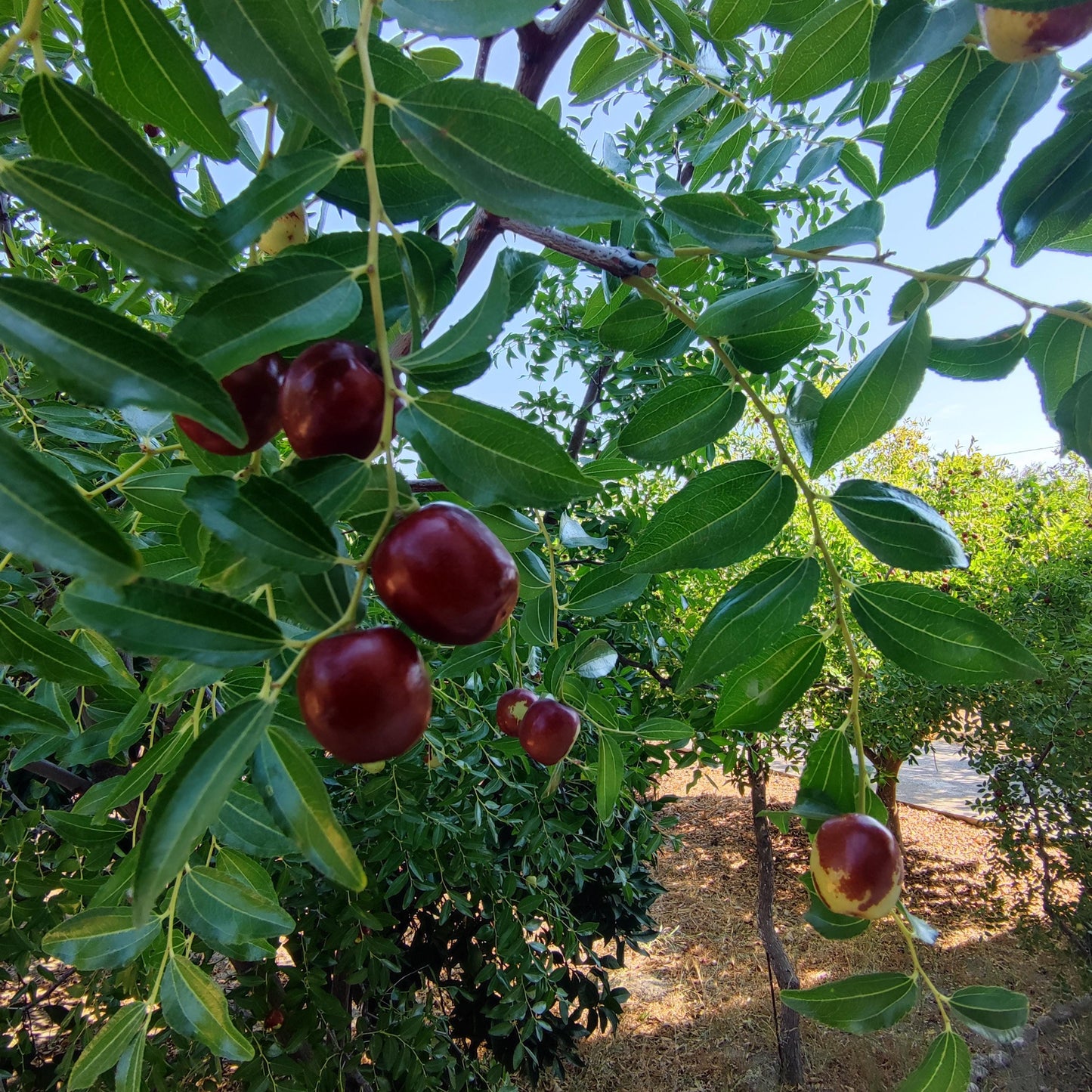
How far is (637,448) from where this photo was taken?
0.79m

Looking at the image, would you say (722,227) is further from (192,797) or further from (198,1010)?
(198,1010)

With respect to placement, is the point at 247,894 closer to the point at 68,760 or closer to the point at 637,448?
the point at 68,760

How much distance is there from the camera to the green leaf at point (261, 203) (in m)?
0.40

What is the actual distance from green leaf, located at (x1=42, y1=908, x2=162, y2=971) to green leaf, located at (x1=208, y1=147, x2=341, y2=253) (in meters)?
0.79

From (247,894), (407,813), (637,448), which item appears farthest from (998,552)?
(247,894)

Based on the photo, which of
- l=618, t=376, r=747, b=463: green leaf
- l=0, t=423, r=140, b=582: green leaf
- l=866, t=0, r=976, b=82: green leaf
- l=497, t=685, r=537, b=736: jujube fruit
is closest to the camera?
l=0, t=423, r=140, b=582: green leaf

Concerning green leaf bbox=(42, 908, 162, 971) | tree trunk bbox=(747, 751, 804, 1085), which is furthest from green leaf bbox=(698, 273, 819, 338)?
tree trunk bbox=(747, 751, 804, 1085)

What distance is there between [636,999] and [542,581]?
12.8ft

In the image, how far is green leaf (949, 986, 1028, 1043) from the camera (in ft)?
2.23

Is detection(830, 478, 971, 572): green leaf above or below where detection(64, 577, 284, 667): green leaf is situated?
below

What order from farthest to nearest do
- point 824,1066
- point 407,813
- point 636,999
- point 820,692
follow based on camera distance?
point 820,692
point 636,999
point 824,1066
point 407,813

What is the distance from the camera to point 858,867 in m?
0.66

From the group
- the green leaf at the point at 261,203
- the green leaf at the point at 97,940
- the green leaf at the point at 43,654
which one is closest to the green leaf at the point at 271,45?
the green leaf at the point at 261,203

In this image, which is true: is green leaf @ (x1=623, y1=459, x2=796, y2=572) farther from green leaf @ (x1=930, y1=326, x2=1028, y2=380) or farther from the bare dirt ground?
the bare dirt ground
